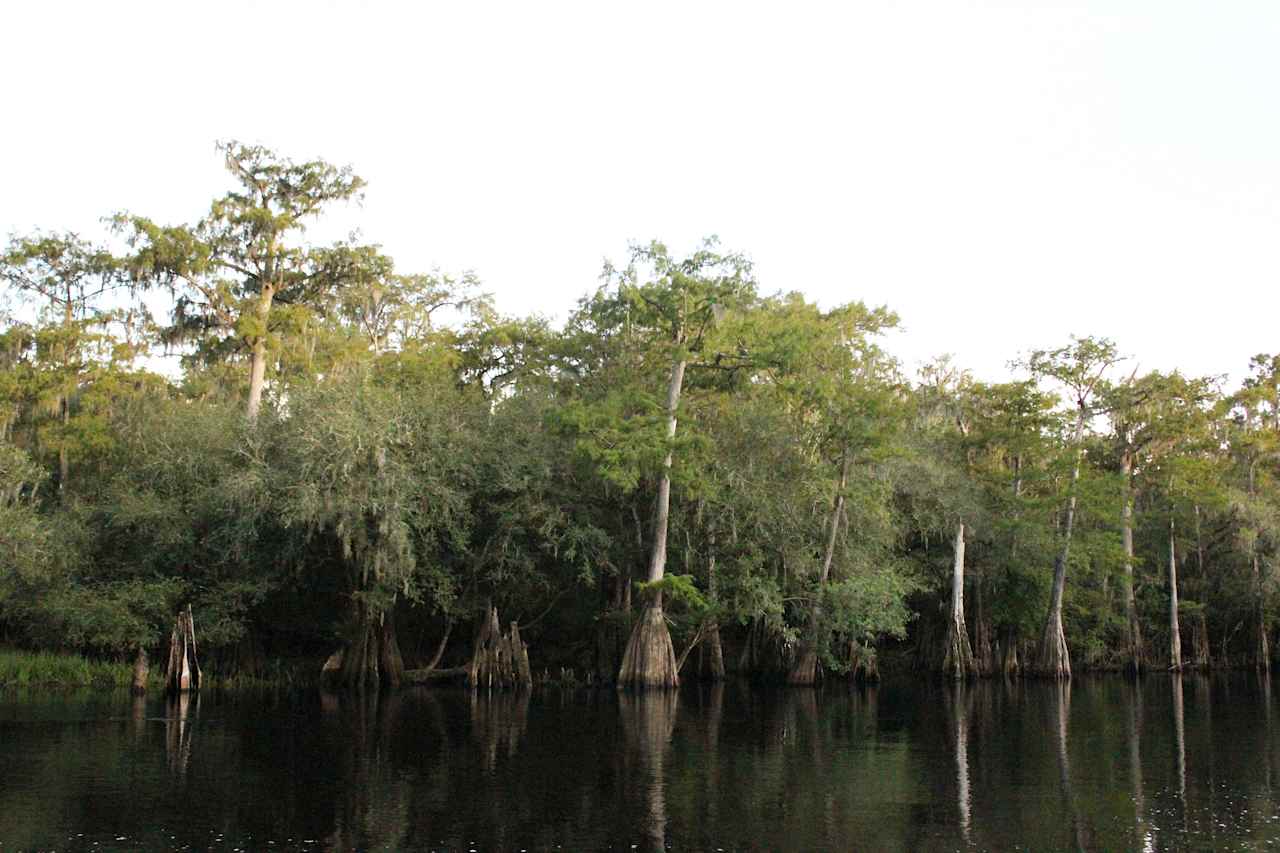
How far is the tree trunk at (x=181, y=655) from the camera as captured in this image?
90.7 feet

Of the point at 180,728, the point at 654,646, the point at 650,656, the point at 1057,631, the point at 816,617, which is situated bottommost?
the point at 180,728

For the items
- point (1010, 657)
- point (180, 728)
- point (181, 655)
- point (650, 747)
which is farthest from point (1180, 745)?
point (1010, 657)

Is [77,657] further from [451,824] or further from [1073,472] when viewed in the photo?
[1073,472]

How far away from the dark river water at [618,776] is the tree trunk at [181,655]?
3.78ft

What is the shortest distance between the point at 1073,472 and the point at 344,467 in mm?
26088

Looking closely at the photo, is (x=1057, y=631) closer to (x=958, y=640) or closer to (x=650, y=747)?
(x=958, y=640)

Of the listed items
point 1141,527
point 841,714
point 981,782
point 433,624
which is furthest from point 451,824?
point 1141,527

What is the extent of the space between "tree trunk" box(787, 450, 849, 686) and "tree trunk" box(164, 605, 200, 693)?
55.3ft

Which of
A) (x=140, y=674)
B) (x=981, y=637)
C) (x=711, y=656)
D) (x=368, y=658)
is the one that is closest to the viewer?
(x=140, y=674)

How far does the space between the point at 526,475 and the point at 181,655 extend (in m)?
9.50

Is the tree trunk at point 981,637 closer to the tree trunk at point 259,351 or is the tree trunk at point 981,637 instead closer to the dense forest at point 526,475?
the dense forest at point 526,475

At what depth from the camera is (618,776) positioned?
16812 millimetres

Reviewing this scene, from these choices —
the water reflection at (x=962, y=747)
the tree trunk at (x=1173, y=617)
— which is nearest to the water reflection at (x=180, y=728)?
the water reflection at (x=962, y=747)

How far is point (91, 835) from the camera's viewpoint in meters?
12.1
